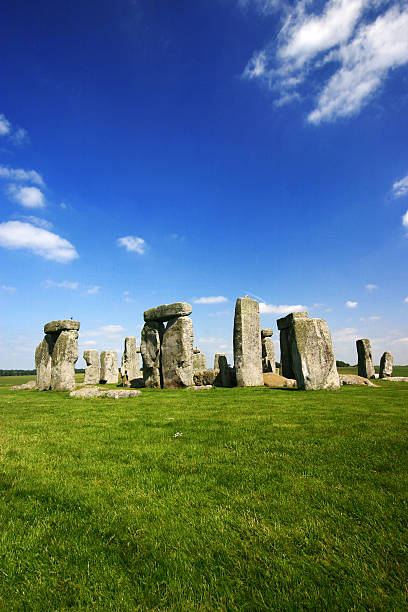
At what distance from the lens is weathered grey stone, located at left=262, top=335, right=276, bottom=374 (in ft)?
67.3

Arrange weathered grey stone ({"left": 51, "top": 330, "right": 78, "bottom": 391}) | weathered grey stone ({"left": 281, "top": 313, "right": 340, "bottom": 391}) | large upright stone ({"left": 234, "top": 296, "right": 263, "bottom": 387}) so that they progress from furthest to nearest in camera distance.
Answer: weathered grey stone ({"left": 51, "top": 330, "right": 78, "bottom": 391}), large upright stone ({"left": 234, "top": 296, "right": 263, "bottom": 387}), weathered grey stone ({"left": 281, "top": 313, "right": 340, "bottom": 391})

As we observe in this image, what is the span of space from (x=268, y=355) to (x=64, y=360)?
12583 mm

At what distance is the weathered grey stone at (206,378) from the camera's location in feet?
47.7

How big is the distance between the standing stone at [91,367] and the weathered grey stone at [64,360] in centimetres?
657

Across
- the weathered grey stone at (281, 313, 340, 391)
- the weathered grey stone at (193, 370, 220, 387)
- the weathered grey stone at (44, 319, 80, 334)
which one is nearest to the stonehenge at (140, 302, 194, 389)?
the weathered grey stone at (193, 370, 220, 387)

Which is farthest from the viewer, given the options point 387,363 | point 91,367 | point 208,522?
point 91,367

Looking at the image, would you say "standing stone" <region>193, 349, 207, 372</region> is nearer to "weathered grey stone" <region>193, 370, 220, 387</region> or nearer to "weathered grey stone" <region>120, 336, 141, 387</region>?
"weathered grey stone" <region>120, 336, 141, 387</region>

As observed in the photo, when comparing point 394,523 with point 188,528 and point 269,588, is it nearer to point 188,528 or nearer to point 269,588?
point 269,588

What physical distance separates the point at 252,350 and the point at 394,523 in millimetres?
11085

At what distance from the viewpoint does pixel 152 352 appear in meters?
15.5

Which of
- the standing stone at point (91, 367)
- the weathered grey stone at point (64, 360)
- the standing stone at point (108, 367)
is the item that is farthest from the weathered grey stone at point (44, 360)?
the standing stone at point (108, 367)

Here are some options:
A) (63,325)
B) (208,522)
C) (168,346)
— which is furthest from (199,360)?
(208,522)

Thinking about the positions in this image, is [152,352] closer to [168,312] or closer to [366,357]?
[168,312]

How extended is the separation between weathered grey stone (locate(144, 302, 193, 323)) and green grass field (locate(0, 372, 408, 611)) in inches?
389
